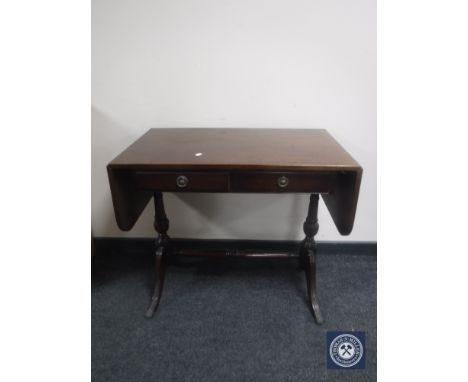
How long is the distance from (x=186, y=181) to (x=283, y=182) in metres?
0.39

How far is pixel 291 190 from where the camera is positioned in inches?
51.6

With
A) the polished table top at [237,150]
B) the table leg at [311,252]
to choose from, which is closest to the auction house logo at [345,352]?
the table leg at [311,252]

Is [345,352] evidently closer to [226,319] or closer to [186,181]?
[226,319]

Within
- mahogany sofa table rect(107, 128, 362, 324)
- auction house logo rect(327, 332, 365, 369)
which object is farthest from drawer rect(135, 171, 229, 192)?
auction house logo rect(327, 332, 365, 369)

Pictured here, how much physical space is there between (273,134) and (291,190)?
417mm

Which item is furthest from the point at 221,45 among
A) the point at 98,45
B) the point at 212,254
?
the point at 212,254

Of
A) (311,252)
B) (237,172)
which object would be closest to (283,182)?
(237,172)

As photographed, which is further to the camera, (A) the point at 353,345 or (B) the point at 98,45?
(B) the point at 98,45

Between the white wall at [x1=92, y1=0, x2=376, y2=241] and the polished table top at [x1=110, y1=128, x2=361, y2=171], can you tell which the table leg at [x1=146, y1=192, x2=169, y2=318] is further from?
the white wall at [x1=92, y1=0, x2=376, y2=241]

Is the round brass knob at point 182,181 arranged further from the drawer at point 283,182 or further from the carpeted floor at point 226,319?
the carpeted floor at point 226,319

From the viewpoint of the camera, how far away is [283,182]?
129cm

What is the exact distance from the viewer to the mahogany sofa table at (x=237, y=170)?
49.3 inches

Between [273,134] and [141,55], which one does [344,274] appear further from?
[141,55]

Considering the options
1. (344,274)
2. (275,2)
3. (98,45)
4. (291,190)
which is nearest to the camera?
(291,190)
